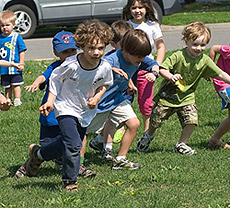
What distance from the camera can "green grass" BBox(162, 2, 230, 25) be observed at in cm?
2000

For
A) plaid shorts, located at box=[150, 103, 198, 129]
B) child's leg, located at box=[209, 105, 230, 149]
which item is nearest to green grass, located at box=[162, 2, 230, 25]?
child's leg, located at box=[209, 105, 230, 149]

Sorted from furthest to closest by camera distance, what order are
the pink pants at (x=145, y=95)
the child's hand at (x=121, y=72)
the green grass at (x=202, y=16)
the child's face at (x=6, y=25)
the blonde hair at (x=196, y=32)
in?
the green grass at (x=202, y=16)
the child's face at (x=6, y=25)
the pink pants at (x=145, y=95)
the blonde hair at (x=196, y=32)
the child's hand at (x=121, y=72)

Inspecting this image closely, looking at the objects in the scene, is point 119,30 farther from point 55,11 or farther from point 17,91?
point 55,11

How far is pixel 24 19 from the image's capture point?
15883 millimetres

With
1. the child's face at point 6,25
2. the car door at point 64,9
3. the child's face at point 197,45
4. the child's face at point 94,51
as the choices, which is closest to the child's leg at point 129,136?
the child's face at point 197,45

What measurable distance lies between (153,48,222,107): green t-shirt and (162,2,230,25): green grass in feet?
43.3

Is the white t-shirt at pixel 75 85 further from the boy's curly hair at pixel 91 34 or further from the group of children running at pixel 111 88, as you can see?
the boy's curly hair at pixel 91 34

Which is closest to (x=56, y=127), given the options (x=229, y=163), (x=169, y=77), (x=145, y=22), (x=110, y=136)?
(x=110, y=136)

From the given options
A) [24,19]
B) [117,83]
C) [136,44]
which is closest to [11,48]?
[117,83]

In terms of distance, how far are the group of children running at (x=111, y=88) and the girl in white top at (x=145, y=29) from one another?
12 mm

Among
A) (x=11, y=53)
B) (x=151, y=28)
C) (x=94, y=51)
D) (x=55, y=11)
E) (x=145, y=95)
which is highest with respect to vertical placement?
(x=94, y=51)

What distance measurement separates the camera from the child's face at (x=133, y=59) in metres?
5.73

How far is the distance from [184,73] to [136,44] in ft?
3.53

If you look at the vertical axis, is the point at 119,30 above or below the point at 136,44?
Answer: below
